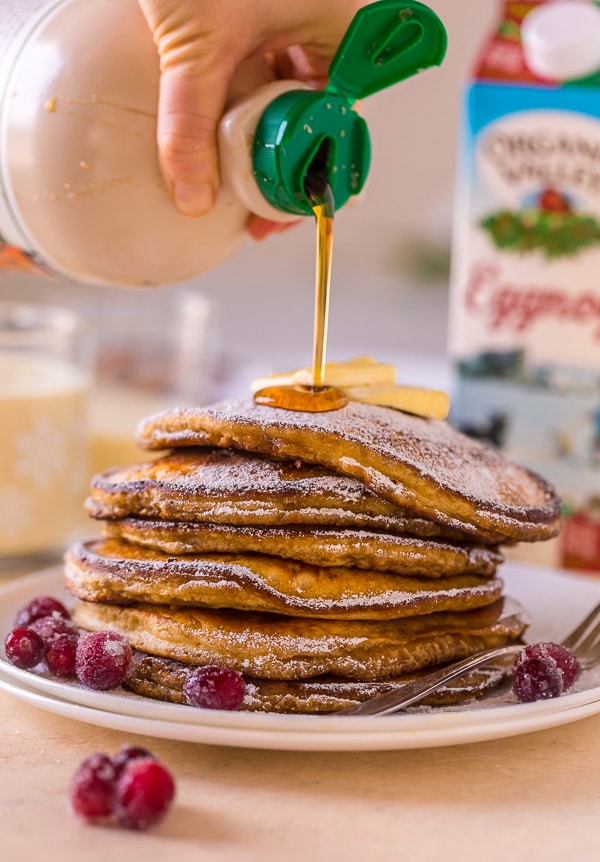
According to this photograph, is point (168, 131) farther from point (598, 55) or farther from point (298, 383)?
point (598, 55)

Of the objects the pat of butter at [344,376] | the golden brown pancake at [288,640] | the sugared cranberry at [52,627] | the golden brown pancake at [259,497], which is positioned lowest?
the sugared cranberry at [52,627]

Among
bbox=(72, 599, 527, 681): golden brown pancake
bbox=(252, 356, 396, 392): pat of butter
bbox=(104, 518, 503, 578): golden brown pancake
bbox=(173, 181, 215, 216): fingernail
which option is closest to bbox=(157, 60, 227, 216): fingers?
bbox=(173, 181, 215, 216): fingernail

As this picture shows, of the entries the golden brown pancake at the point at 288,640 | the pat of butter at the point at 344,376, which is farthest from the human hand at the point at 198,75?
the golden brown pancake at the point at 288,640

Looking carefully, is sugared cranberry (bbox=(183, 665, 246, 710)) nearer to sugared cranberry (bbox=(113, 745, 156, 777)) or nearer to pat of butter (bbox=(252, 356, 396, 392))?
sugared cranberry (bbox=(113, 745, 156, 777))

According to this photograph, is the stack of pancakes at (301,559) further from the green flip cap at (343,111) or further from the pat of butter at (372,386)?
the green flip cap at (343,111)

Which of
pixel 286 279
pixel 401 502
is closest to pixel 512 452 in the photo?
pixel 401 502

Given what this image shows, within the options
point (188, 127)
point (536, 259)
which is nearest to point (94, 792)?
A: point (188, 127)

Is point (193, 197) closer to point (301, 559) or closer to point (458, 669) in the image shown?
point (301, 559)
